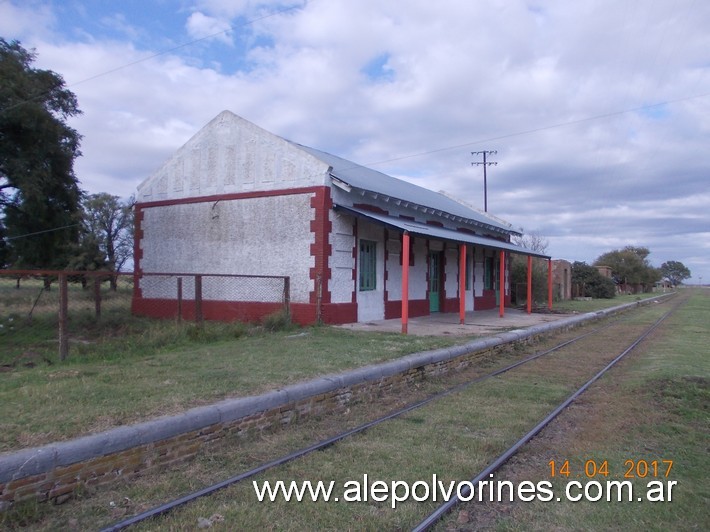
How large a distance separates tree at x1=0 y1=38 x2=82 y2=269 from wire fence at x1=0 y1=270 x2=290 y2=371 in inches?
125

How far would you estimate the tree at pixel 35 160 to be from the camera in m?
16.0

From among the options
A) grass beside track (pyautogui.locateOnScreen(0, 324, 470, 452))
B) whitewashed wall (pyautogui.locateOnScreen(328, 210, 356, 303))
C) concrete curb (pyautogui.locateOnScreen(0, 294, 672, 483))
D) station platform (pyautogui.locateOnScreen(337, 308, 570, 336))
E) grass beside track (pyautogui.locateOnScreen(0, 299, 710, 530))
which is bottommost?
grass beside track (pyautogui.locateOnScreen(0, 299, 710, 530))

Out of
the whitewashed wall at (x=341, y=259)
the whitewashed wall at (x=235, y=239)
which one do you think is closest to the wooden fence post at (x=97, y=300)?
the whitewashed wall at (x=235, y=239)

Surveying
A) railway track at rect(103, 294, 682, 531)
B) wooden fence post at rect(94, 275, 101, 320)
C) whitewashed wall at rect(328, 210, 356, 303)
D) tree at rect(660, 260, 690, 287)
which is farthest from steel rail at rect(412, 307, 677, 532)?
tree at rect(660, 260, 690, 287)

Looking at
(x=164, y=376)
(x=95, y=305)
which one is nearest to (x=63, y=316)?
(x=164, y=376)

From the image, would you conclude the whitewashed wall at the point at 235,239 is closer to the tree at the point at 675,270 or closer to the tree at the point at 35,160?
the tree at the point at 35,160

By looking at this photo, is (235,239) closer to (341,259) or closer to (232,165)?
(232,165)

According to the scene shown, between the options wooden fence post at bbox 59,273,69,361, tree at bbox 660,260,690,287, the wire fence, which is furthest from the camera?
tree at bbox 660,260,690,287

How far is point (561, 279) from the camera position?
Result: 42594mm

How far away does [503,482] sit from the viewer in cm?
497

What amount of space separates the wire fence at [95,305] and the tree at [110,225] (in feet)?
81.9

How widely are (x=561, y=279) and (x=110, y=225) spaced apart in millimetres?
35603

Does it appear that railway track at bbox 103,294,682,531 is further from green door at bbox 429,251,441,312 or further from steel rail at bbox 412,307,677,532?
green door at bbox 429,251,441,312

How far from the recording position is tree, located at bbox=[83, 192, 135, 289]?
4228 cm
